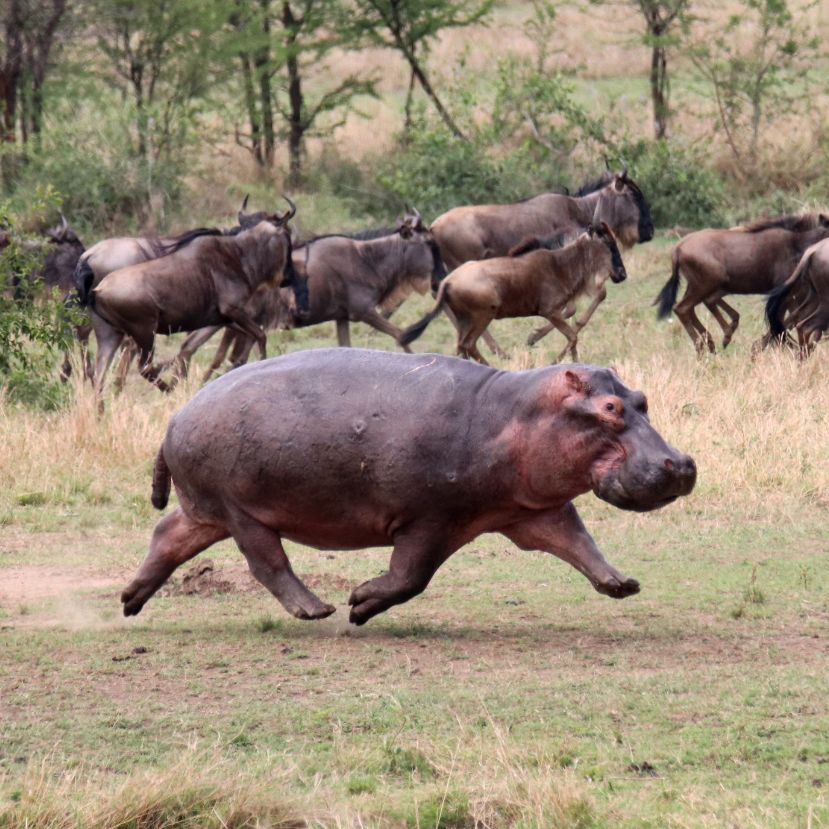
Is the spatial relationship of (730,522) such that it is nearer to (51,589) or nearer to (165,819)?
(51,589)

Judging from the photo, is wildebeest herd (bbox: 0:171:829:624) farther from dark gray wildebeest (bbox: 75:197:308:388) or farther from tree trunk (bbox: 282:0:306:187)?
tree trunk (bbox: 282:0:306:187)

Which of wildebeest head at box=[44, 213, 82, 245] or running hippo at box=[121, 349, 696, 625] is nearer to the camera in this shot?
running hippo at box=[121, 349, 696, 625]

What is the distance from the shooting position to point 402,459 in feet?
20.2

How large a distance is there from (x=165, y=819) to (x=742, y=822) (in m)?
1.52


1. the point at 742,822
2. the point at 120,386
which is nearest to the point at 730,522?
the point at 742,822

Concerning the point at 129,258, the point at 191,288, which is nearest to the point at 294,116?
the point at 129,258

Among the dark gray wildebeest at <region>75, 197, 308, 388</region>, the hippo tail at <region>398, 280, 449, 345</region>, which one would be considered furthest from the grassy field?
the hippo tail at <region>398, 280, 449, 345</region>

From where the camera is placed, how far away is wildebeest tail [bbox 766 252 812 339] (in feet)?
47.8

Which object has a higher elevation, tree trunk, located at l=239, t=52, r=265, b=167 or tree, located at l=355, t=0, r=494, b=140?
tree, located at l=355, t=0, r=494, b=140

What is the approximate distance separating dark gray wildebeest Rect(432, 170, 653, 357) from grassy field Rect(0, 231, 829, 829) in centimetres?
858

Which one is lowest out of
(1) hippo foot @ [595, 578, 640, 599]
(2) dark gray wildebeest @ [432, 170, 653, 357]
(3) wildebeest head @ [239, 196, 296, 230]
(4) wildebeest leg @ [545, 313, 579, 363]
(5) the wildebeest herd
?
(4) wildebeest leg @ [545, 313, 579, 363]

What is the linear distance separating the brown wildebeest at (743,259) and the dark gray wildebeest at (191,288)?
3905 mm

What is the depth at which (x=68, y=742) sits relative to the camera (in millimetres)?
5152

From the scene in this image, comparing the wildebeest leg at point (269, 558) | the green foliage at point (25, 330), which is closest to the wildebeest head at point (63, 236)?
the green foliage at point (25, 330)
